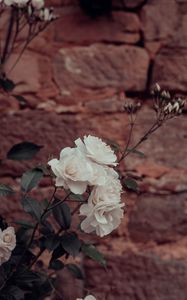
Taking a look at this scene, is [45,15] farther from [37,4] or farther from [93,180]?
[93,180]

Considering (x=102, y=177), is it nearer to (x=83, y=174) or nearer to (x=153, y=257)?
(x=83, y=174)

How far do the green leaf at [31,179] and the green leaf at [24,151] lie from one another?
23cm

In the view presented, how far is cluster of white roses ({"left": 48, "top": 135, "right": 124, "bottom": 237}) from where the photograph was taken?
54.1 inches

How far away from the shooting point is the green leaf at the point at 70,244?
1542 mm

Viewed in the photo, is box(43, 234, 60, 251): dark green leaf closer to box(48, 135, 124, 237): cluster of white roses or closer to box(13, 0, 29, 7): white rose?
box(48, 135, 124, 237): cluster of white roses

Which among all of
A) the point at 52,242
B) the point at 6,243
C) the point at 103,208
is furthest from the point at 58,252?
the point at 103,208

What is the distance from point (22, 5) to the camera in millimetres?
1810

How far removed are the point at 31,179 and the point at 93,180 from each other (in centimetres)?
26

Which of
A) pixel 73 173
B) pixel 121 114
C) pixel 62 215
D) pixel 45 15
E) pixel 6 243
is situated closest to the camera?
pixel 73 173

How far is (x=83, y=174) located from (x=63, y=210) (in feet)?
0.96

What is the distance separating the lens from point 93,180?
140cm

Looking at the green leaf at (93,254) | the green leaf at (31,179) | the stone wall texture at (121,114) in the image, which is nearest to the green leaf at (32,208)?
the green leaf at (31,179)

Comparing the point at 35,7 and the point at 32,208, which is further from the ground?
the point at 35,7

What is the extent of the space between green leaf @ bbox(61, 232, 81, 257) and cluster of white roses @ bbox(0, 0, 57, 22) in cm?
68
